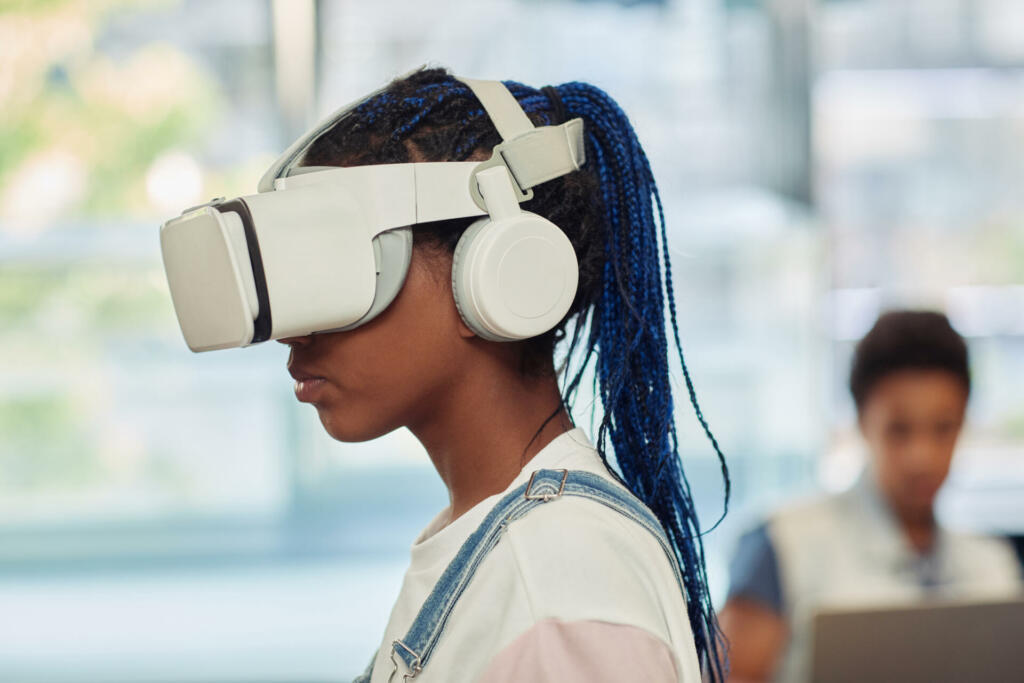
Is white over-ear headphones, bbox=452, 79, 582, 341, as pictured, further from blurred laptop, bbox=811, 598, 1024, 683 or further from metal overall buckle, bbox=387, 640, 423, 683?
blurred laptop, bbox=811, 598, 1024, 683

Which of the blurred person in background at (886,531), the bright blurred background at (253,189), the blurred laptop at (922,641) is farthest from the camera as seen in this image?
the bright blurred background at (253,189)

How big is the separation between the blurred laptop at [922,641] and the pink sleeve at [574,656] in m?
0.85

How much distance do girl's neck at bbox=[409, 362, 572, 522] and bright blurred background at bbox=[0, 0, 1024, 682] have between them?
8.85ft

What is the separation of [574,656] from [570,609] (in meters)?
0.03

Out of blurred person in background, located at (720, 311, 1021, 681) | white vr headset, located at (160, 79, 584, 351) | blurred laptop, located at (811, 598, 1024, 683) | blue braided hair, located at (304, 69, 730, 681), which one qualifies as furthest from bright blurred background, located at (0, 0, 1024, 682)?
white vr headset, located at (160, 79, 584, 351)

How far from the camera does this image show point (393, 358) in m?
0.76

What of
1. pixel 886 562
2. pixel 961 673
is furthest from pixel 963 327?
pixel 961 673

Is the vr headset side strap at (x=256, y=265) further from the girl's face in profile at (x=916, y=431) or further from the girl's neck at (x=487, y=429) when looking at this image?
the girl's face in profile at (x=916, y=431)

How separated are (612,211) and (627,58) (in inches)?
112

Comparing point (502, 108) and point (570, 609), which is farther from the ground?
point (502, 108)

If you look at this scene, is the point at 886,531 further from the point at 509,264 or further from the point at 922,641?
the point at 509,264

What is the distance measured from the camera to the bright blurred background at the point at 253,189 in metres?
3.51

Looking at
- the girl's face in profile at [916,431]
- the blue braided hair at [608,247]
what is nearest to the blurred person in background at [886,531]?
the girl's face in profile at [916,431]

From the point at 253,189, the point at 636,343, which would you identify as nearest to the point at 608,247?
the point at 636,343
